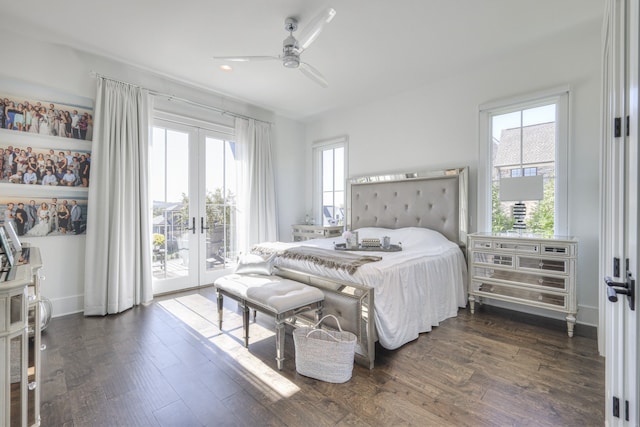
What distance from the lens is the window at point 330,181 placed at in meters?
5.19

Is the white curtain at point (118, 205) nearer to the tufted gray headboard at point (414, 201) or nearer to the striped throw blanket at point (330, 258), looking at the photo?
the striped throw blanket at point (330, 258)

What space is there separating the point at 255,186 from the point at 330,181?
1409mm

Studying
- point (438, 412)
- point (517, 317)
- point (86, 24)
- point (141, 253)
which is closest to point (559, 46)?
point (517, 317)

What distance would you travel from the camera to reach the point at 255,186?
16.0 feet

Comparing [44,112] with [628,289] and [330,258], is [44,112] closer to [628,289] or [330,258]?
[330,258]

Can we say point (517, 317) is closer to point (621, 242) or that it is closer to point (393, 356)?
point (393, 356)

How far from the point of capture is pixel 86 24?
2.71m

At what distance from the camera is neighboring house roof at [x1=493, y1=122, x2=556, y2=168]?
10.2 ft

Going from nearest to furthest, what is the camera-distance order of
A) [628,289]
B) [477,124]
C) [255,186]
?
[628,289], [477,124], [255,186]

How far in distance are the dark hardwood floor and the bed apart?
0.80 feet

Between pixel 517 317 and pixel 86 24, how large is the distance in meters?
5.24

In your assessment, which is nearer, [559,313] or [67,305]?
[559,313]

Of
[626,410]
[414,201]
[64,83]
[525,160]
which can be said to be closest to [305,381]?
[626,410]

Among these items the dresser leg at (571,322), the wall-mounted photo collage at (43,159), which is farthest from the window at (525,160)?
the wall-mounted photo collage at (43,159)
